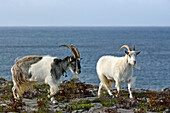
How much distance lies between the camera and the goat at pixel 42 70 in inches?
526

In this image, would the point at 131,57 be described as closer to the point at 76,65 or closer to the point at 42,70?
the point at 76,65

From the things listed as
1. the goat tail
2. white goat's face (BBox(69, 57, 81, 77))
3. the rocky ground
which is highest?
white goat's face (BBox(69, 57, 81, 77))

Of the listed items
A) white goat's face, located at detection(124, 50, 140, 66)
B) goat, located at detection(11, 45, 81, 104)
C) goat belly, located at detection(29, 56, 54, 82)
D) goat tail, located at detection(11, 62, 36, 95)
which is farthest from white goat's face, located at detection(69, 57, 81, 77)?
white goat's face, located at detection(124, 50, 140, 66)

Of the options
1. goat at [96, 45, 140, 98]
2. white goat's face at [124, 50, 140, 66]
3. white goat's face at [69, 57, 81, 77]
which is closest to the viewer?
white goat's face at [69, 57, 81, 77]

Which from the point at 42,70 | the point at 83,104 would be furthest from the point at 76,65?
the point at 83,104

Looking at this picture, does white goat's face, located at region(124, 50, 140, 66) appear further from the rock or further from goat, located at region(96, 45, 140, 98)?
the rock

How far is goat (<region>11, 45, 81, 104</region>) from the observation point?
43.9ft

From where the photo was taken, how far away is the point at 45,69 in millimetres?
13422

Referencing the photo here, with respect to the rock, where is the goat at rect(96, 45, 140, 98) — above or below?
above

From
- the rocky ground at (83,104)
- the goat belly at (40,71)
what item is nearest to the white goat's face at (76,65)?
the goat belly at (40,71)

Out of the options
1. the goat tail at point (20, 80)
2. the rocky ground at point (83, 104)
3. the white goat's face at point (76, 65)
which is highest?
the white goat's face at point (76, 65)

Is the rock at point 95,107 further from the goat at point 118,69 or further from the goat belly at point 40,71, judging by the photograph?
the goat belly at point 40,71

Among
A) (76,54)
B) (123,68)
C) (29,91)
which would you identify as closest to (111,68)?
(123,68)

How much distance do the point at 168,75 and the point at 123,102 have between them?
31977mm
